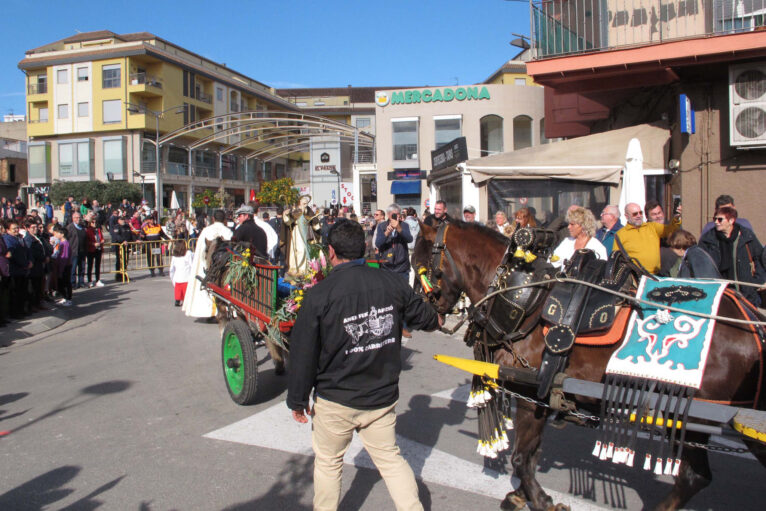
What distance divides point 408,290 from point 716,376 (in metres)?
1.67

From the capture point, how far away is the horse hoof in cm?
351

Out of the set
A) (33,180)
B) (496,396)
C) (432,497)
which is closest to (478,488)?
(432,497)

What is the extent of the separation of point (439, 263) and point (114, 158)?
151ft

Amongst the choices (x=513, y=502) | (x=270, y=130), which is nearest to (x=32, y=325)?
(x=513, y=502)

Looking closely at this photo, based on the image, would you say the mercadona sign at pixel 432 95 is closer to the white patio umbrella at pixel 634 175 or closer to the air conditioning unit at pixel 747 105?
the air conditioning unit at pixel 747 105

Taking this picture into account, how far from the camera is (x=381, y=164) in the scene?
31.4m

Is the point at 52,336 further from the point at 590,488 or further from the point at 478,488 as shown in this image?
the point at 590,488

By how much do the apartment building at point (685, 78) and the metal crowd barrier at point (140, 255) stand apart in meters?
10.6

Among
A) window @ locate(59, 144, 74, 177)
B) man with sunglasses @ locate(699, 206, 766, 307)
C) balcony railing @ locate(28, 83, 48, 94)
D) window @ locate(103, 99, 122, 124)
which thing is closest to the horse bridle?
man with sunglasses @ locate(699, 206, 766, 307)

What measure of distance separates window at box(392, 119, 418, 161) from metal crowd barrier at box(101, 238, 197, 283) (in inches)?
639

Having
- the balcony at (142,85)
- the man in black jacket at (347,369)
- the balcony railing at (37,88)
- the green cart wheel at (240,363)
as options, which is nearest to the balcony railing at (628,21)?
the green cart wheel at (240,363)

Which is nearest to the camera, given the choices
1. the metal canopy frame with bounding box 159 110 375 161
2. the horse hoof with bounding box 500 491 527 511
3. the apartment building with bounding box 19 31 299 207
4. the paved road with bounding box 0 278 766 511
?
the horse hoof with bounding box 500 491 527 511

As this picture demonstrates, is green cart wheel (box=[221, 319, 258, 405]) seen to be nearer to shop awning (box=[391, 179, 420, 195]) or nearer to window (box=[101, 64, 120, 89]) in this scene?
shop awning (box=[391, 179, 420, 195])

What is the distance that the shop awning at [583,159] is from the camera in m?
9.16
